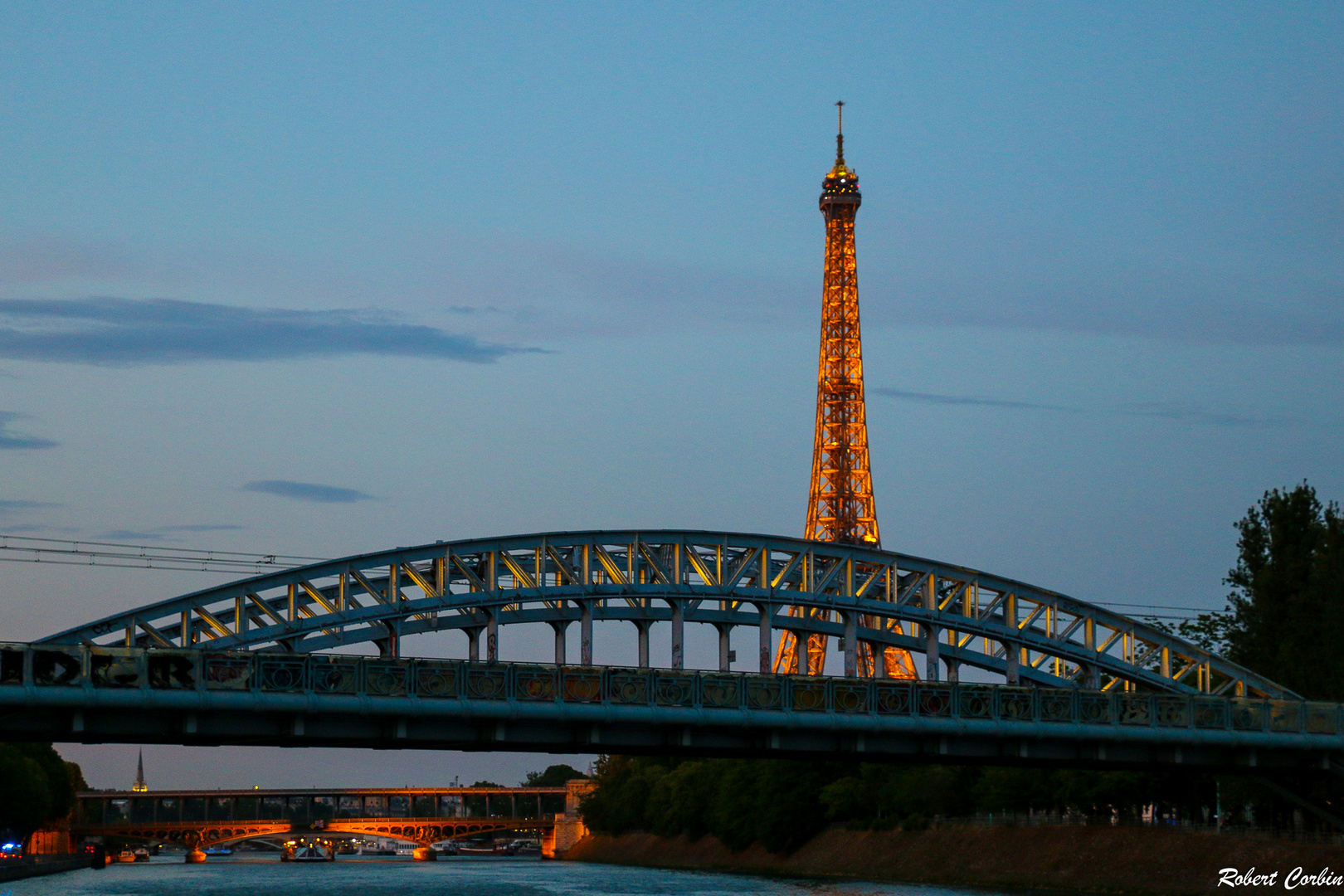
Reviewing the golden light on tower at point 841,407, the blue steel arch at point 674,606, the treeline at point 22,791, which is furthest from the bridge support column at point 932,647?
the treeline at point 22,791

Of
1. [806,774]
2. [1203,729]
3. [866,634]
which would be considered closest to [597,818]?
[806,774]

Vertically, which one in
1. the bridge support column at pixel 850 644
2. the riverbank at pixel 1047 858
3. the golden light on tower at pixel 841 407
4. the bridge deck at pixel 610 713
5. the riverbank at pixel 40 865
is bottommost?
the riverbank at pixel 40 865

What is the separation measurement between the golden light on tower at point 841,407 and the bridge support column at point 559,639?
4777cm

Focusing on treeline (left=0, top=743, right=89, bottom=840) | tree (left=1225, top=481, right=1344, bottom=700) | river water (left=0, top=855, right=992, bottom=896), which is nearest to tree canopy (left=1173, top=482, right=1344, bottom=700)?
tree (left=1225, top=481, right=1344, bottom=700)

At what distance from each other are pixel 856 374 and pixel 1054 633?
168 feet

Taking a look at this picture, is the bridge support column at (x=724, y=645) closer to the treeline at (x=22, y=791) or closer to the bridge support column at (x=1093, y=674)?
the bridge support column at (x=1093, y=674)

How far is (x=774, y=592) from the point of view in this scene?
6956 centimetres

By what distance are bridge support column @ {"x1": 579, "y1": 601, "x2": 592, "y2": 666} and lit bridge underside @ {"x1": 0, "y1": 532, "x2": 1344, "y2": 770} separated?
148 millimetres

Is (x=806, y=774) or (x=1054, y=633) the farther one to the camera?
(x=806, y=774)

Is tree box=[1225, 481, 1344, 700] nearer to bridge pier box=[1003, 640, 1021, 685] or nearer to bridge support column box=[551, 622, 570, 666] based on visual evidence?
bridge pier box=[1003, 640, 1021, 685]

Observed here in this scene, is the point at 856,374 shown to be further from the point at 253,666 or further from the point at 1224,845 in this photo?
the point at 253,666

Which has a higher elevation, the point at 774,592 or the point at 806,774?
the point at 774,592

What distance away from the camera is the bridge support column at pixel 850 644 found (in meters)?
67.8

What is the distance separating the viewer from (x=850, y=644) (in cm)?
6888
